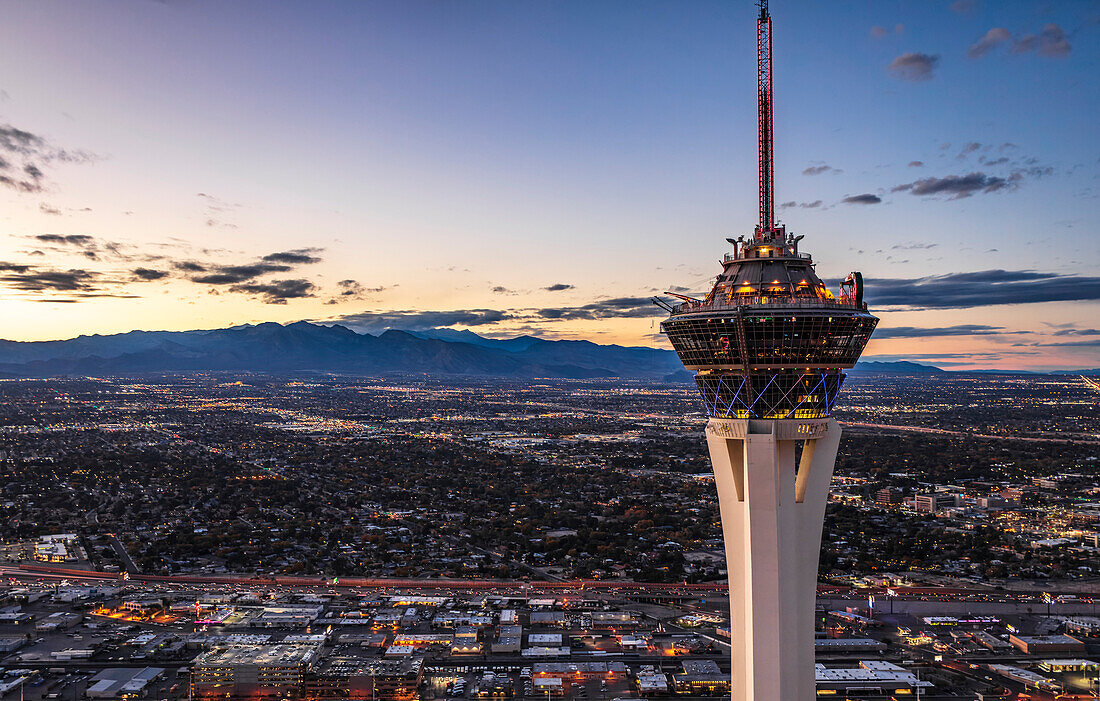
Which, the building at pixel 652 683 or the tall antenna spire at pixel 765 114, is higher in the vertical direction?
the tall antenna spire at pixel 765 114

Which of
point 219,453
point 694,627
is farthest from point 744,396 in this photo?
point 219,453

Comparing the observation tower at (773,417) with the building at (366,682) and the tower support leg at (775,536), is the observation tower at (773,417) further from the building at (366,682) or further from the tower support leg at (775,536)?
the building at (366,682)

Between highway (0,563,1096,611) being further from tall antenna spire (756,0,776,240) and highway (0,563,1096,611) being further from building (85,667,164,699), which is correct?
tall antenna spire (756,0,776,240)

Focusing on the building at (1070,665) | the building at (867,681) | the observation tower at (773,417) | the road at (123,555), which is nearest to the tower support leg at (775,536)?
the observation tower at (773,417)

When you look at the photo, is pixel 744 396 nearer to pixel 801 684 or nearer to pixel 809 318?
pixel 809 318

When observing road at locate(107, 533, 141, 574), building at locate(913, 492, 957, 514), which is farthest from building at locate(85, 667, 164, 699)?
building at locate(913, 492, 957, 514)

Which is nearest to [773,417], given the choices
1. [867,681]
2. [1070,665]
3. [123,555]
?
[867,681]

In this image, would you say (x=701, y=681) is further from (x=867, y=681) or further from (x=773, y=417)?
(x=773, y=417)
